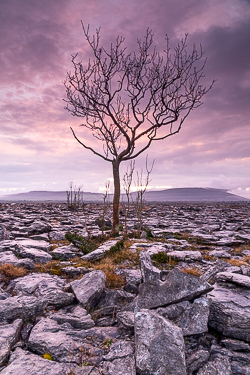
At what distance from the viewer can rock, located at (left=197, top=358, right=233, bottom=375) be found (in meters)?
3.05

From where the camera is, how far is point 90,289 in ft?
16.6

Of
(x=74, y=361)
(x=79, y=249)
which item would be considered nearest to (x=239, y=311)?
(x=74, y=361)

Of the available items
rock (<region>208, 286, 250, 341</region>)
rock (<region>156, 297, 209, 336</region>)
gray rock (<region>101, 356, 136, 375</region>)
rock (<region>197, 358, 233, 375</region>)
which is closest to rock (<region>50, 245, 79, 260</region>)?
rock (<region>156, 297, 209, 336</region>)

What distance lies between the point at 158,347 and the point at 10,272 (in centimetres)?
470

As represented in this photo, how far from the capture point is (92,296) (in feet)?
16.0

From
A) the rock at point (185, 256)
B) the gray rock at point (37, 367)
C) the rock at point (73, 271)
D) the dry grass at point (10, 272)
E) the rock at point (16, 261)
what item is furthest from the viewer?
the rock at point (185, 256)

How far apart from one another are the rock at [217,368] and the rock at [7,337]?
2605mm

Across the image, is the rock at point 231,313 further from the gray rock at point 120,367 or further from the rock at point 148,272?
the gray rock at point 120,367

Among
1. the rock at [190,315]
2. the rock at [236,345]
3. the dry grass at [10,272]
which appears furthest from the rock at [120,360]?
the dry grass at [10,272]

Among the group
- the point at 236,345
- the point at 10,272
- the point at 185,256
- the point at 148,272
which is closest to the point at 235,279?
the point at 236,345

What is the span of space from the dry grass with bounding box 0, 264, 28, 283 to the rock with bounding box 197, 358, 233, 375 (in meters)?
5.00

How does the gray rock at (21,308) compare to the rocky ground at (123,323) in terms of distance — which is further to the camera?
the gray rock at (21,308)

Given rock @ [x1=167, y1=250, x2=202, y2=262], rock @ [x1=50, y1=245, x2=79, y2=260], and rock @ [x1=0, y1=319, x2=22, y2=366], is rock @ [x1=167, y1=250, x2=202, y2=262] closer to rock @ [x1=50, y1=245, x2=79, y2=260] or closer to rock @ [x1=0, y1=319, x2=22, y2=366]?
rock @ [x1=50, y1=245, x2=79, y2=260]

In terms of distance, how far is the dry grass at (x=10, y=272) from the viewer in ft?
20.1
